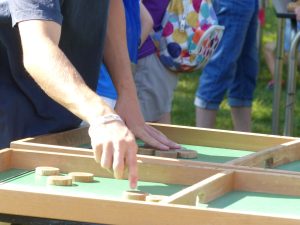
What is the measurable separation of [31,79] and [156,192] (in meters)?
0.82

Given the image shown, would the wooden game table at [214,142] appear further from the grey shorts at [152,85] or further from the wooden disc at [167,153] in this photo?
the grey shorts at [152,85]

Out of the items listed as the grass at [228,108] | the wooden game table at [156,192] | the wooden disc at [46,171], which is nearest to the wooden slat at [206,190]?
the wooden game table at [156,192]

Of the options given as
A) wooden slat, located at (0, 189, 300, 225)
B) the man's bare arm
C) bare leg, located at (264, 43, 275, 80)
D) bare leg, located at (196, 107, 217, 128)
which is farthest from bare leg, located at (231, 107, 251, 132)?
wooden slat, located at (0, 189, 300, 225)

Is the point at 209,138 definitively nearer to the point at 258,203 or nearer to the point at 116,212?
the point at 258,203

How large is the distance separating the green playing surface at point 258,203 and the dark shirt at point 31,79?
87 cm

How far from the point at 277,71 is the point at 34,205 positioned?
14.7ft

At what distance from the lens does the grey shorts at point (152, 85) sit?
5.39 m

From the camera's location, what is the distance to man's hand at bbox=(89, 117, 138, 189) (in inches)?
94.7

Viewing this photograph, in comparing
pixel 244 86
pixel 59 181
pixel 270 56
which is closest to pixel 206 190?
pixel 59 181

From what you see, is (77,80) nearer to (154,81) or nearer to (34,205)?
(34,205)

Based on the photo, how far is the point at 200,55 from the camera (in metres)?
5.27

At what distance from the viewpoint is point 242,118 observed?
6996mm

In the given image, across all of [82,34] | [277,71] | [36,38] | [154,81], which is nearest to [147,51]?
[154,81]

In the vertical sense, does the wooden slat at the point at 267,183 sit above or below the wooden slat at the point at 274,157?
below
